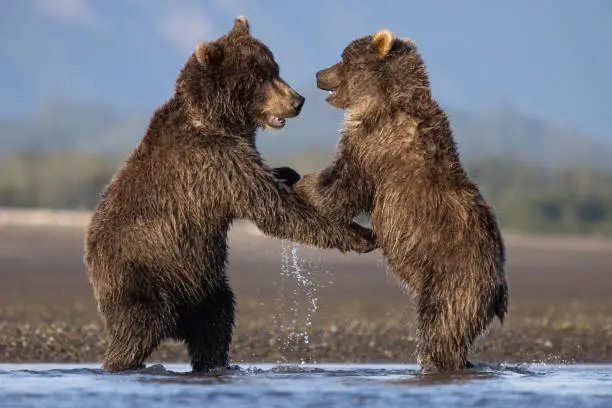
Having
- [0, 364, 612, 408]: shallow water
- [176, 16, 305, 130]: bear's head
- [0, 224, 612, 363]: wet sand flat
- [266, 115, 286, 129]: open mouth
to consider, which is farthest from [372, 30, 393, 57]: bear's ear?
[0, 364, 612, 408]: shallow water

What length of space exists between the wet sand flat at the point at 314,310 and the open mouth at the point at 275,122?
106cm

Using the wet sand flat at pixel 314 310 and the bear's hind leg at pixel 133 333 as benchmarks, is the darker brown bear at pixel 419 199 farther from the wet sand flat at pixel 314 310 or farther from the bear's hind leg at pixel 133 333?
the bear's hind leg at pixel 133 333

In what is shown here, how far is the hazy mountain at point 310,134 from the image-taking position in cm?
7356

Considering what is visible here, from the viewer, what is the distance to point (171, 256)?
346 inches

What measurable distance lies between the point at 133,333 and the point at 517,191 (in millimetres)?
29594

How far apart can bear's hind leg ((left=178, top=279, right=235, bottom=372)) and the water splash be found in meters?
0.49

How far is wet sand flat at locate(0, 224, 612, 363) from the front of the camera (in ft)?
40.9

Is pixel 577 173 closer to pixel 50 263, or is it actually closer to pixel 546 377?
pixel 50 263

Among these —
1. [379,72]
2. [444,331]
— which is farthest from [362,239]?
[379,72]

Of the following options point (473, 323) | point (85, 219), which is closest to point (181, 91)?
point (473, 323)

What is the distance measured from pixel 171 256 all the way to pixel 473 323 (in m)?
1.87

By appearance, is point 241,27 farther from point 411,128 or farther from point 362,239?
point 362,239

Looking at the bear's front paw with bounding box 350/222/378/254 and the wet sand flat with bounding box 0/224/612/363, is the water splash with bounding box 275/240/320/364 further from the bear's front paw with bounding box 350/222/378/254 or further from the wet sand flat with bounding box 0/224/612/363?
the bear's front paw with bounding box 350/222/378/254

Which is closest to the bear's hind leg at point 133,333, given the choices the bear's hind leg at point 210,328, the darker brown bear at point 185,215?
the darker brown bear at point 185,215
